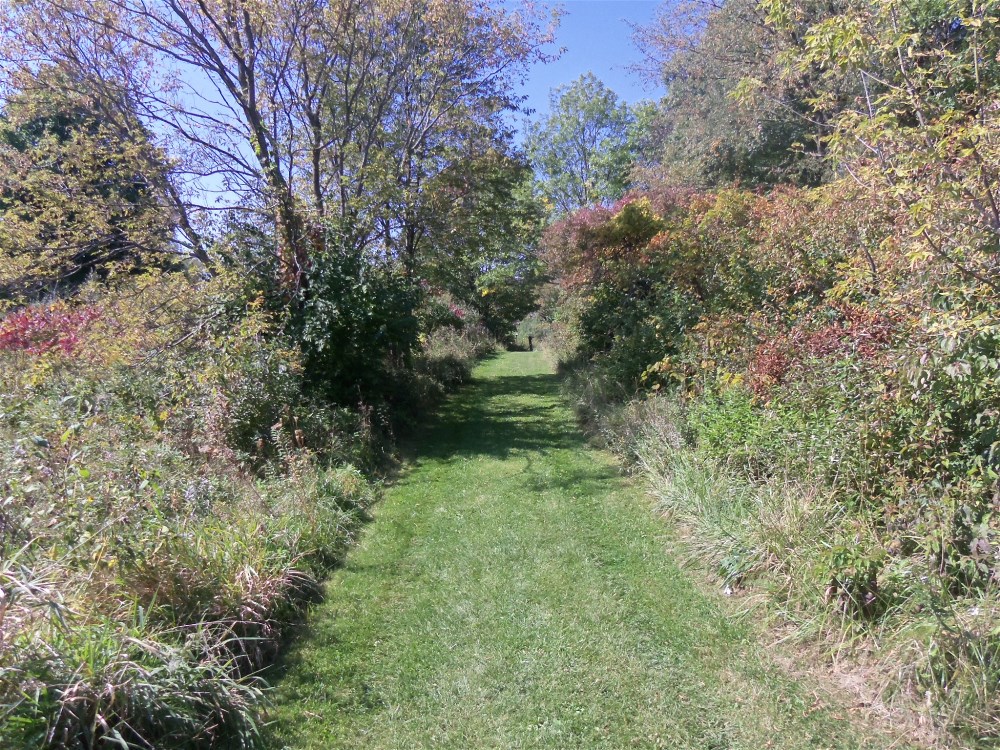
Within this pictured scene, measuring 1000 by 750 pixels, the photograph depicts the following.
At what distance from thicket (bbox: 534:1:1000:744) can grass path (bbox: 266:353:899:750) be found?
61cm

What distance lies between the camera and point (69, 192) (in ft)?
35.6

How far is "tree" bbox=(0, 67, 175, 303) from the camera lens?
10.4 meters

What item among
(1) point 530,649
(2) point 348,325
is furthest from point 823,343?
(2) point 348,325

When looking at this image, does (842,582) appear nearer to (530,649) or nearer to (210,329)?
(530,649)

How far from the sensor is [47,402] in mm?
7172

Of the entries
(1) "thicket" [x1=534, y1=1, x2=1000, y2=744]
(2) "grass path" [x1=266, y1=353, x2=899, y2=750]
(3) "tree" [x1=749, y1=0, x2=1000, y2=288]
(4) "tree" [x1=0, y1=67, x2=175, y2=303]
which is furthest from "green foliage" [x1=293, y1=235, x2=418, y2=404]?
(3) "tree" [x1=749, y1=0, x2=1000, y2=288]

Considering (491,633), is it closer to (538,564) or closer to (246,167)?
(538,564)

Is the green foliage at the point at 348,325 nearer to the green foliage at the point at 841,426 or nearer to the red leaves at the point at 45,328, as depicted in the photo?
the red leaves at the point at 45,328

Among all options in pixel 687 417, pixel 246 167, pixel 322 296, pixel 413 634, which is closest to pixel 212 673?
pixel 413 634

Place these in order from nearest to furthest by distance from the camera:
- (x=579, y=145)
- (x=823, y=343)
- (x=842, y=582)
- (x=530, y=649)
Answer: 1. (x=842, y=582)
2. (x=530, y=649)
3. (x=823, y=343)
4. (x=579, y=145)

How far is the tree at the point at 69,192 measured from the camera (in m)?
10.4

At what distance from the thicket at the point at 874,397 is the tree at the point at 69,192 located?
9.18 meters

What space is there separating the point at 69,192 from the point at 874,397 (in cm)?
1237

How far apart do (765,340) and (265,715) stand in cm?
644
